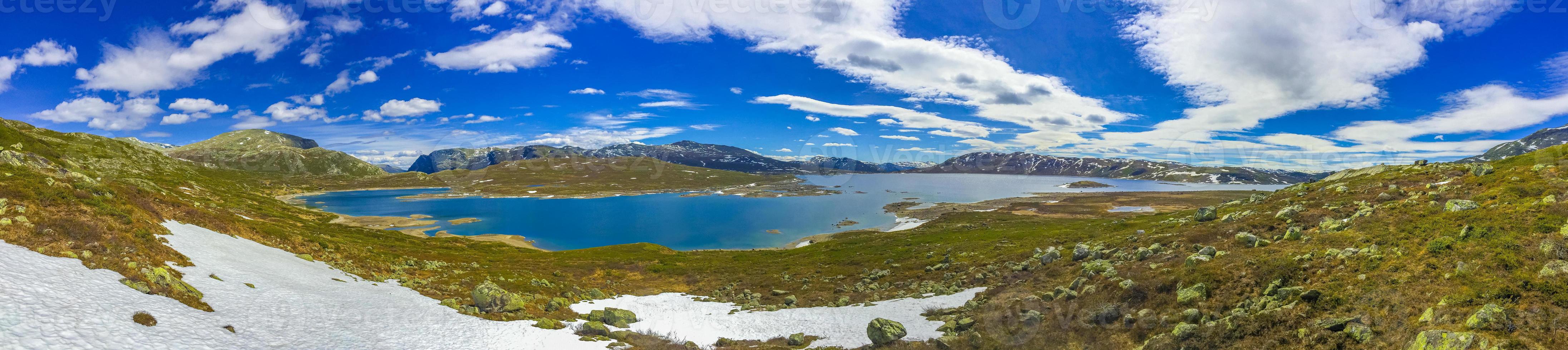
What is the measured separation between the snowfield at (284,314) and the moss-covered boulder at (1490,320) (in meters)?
14.3

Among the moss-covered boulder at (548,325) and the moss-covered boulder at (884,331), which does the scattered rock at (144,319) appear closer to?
the moss-covered boulder at (548,325)

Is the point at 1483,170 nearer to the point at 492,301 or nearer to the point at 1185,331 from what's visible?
the point at 1185,331

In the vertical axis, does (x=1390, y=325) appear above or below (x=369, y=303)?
above

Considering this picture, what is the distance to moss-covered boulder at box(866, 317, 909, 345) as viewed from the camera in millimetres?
20719

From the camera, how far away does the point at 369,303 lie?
22.5 meters

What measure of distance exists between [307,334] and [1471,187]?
155 ft

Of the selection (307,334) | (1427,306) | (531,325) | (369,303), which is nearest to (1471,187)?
(1427,306)

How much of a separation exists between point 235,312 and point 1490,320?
33645 mm

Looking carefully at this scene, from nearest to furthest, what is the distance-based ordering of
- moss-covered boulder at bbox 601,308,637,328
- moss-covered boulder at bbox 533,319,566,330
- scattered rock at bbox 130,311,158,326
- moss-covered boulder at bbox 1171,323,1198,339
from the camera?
scattered rock at bbox 130,311,158,326, moss-covered boulder at bbox 1171,323,1198,339, moss-covered boulder at bbox 533,319,566,330, moss-covered boulder at bbox 601,308,637,328

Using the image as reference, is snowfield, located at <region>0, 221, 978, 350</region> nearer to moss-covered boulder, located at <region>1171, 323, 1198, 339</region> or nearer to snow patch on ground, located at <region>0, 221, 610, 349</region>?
snow patch on ground, located at <region>0, 221, 610, 349</region>

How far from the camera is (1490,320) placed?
1040cm

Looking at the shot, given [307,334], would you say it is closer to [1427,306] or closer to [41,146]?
[1427,306]

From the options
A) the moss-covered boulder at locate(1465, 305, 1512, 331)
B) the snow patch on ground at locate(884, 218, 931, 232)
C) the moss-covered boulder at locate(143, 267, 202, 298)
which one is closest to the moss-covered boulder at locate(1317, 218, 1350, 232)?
the moss-covered boulder at locate(1465, 305, 1512, 331)

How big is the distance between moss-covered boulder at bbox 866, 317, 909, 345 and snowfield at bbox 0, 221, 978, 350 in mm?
937
